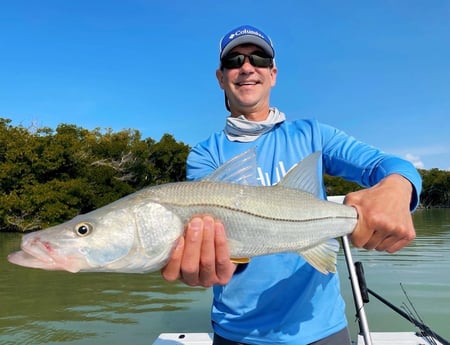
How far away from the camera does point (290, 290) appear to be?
8.57 ft

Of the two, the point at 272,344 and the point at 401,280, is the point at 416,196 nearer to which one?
the point at 272,344

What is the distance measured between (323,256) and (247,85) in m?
1.35

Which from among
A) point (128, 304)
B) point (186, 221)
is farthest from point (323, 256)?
point (128, 304)

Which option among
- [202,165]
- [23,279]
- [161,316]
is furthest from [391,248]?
[23,279]

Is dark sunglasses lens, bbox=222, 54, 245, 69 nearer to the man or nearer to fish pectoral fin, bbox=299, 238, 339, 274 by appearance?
the man

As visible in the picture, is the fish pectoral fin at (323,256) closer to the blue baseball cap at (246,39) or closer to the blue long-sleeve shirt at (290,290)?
the blue long-sleeve shirt at (290,290)

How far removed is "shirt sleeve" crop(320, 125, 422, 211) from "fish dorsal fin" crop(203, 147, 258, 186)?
70 centimetres

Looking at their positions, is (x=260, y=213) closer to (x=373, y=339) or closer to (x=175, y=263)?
→ (x=175, y=263)

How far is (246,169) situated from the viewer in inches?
94.3

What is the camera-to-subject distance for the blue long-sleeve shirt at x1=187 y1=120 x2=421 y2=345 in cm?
254

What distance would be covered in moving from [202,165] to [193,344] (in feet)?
9.51

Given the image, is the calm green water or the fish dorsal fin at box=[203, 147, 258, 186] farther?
the calm green water

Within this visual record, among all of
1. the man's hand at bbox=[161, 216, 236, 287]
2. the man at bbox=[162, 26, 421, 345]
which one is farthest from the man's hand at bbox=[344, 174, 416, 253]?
the man's hand at bbox=[161, 216, 236, 287]

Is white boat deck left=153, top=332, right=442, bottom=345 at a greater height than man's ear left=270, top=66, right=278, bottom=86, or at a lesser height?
lesser
